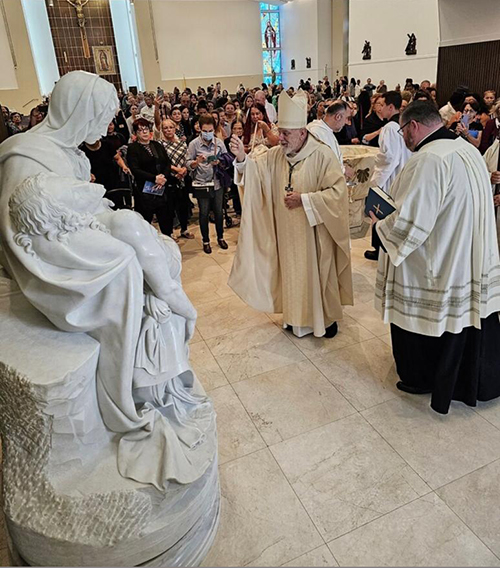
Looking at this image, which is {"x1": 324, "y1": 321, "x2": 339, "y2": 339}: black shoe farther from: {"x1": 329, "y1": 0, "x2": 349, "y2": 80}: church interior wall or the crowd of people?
{"x1": 329, "y1": 0, "x2": 349, "y2": 80}: church interior wall

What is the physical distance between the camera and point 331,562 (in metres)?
1.85

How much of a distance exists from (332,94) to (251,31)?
8.37 m

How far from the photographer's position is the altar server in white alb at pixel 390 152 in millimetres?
4438

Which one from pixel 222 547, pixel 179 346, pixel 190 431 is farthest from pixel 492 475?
pixel 179 346

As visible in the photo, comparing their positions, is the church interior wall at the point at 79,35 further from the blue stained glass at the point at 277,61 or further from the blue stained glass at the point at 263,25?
the blue stained glass at the point at 277,61

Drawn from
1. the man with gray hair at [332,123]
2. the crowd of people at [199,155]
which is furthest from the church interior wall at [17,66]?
the man with gray hair at [332,123]

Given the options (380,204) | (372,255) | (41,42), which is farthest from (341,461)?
(41,42)

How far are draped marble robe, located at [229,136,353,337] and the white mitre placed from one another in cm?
19

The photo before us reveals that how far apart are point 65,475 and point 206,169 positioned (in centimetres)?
412

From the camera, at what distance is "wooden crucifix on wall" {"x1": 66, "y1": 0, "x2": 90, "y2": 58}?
17.7 meters

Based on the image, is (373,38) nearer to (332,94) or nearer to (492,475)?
(332,94)

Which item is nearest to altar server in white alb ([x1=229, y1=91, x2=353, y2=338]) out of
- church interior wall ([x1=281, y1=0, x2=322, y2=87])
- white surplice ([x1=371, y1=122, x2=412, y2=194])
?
white surplice ([x1=371, y1=122, x2=412, y2=194])

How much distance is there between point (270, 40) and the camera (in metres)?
21.7

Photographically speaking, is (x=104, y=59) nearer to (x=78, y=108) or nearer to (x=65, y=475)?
(x=78, y=108)
